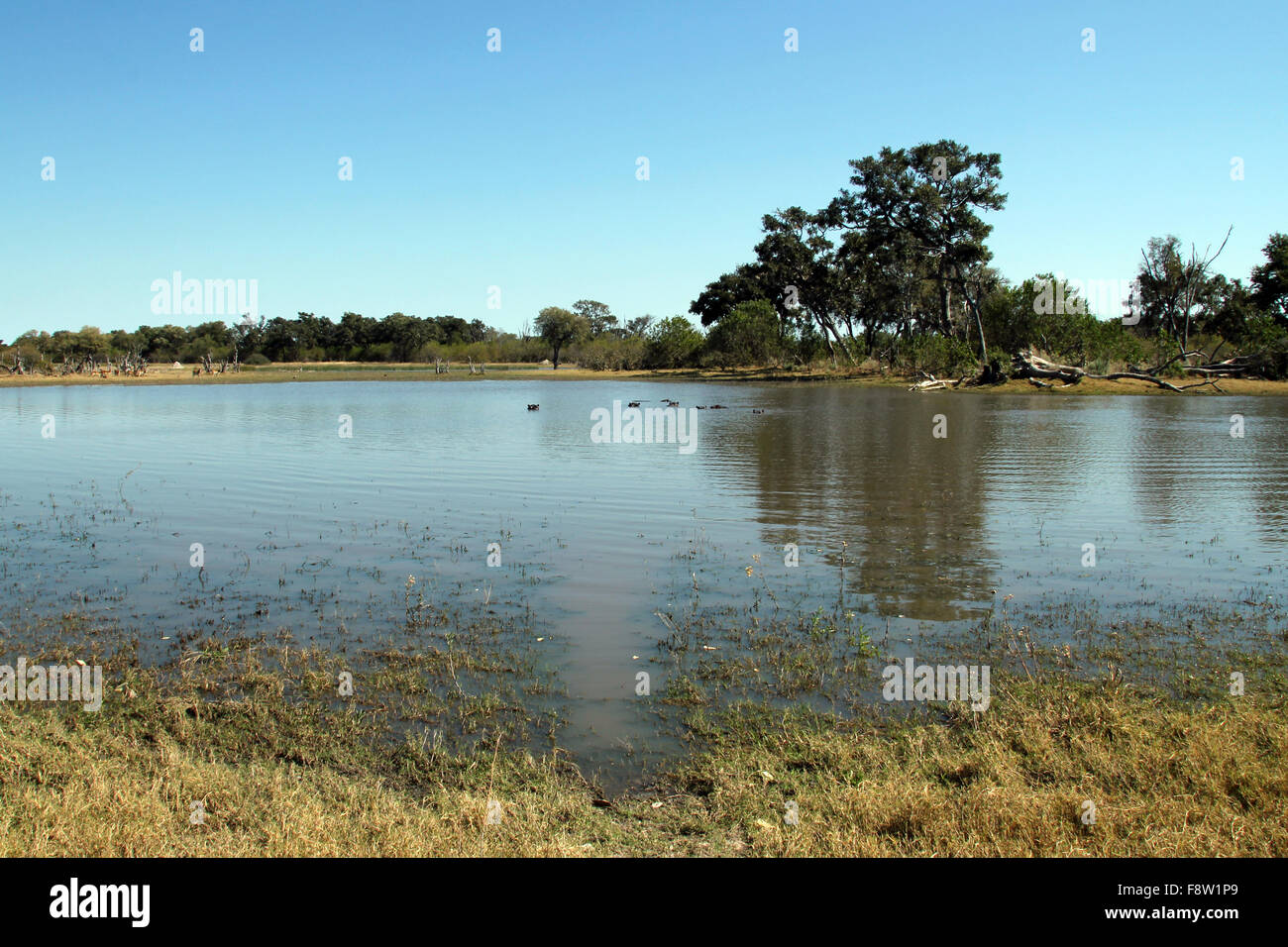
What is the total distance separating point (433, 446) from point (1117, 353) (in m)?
50.1

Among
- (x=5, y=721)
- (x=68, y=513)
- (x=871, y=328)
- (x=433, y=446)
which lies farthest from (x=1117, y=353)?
(x=5, y=721)

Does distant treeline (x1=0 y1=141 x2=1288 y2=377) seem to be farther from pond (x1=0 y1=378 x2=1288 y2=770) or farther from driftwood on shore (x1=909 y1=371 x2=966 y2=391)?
pond (x1=0 y1=378 x2=1288 y2=770)

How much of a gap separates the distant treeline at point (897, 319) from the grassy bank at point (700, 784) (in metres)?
54.8

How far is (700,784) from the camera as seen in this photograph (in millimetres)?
6258

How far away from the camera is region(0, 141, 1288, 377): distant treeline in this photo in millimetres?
61438

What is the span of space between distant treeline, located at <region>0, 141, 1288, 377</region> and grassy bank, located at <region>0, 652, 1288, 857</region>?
180 feet

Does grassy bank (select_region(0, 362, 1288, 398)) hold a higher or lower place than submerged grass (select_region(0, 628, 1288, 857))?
higher
